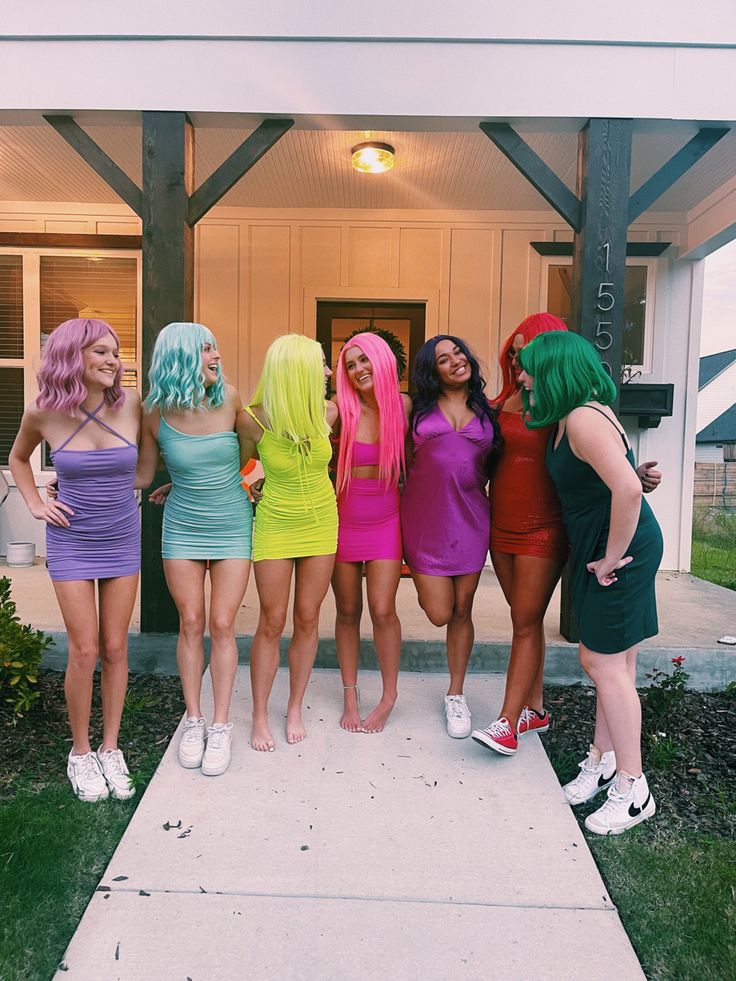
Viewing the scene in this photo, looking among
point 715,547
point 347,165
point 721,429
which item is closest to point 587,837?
point 347,165

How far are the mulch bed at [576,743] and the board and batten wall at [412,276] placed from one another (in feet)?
9.69

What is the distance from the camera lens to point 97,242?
5.52 m

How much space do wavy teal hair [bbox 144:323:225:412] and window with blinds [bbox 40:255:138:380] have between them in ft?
12.1

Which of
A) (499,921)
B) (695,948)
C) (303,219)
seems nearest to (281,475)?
(499,921)

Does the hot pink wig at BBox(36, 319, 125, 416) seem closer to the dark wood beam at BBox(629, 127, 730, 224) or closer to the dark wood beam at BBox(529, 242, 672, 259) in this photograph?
the dark wood beam at BBox(629, 127, 730, 224)

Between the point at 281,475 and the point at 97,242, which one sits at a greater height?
the point at 97,242

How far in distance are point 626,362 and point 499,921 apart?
16.0 feet

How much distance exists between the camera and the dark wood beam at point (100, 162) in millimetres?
3252

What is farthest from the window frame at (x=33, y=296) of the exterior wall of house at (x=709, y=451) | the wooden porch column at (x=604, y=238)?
the exterior wall of house at (x=709, y=451)

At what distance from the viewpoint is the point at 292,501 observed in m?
2.43

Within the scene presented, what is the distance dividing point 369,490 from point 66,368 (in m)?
1.18

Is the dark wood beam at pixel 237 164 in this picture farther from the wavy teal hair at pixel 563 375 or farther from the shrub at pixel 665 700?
the shrub at pixel 665 700

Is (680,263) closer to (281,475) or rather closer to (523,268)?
(523,268)

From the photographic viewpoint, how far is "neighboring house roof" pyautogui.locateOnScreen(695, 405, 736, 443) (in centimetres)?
2241
